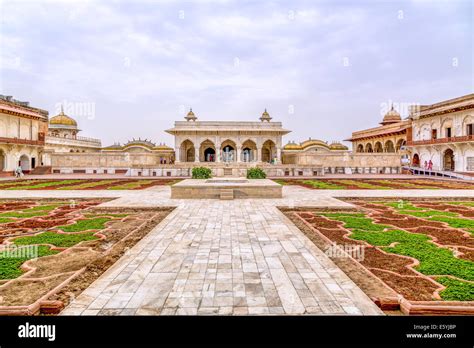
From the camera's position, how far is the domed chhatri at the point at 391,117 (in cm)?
4080

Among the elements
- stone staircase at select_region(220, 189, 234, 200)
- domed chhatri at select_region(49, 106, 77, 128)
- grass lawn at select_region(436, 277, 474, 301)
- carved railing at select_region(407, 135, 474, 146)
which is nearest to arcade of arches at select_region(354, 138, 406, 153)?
carved railing at select_region(407, 135, 474, 146)

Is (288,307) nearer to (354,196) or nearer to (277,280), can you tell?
(277,280)

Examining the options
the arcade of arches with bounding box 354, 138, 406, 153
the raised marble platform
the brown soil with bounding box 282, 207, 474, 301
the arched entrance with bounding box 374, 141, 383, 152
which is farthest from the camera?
the arched entrance with bounding box 374, 141, 383, 152

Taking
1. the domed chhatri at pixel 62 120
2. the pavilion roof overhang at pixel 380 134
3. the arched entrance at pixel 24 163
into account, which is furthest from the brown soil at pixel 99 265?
the domed chhatri at pixel 62 120

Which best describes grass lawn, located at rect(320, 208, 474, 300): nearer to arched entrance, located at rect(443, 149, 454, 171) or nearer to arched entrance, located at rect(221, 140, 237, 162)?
arched entrance, located at rect(443, 149, 454, 171)

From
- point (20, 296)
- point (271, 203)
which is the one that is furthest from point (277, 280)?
point (271, 203)

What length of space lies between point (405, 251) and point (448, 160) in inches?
1095

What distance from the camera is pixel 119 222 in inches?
267

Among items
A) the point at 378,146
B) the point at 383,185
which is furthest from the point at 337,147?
the point at 383,185

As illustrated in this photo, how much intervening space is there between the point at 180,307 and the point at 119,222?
4.50m

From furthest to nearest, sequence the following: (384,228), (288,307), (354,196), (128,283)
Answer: (354,196) → (384,228) → (128,283) → (288,307)

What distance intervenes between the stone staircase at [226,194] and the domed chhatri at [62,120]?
39.8 meters

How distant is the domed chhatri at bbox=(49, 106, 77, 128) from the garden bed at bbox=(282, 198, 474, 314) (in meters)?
42.9

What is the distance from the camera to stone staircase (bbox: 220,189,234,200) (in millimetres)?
10125
